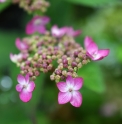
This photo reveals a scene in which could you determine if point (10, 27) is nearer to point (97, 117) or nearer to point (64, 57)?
point (97, 117)

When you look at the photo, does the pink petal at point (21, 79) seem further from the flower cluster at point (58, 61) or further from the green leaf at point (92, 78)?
the green leaf at point (92, 78)

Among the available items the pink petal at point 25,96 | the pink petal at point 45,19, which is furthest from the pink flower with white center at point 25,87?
the pink petal at point 45,19

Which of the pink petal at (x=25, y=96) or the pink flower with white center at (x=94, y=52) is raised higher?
the pink flower with white center at (x=94, y=52)

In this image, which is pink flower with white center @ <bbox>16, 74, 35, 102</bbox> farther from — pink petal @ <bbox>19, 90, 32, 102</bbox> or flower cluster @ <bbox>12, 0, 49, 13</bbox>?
flower cluster @ <bbox>12, 0, 49, 13</bbox>

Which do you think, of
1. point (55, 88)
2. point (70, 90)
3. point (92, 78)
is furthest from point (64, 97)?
point (55, 88)

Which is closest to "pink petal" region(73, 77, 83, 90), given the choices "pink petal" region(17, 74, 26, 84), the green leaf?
"pink petal" region(17, 74, 26, 84)

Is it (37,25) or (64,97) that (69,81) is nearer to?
(64,97)

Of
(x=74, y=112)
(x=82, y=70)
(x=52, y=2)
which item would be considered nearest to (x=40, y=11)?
(x=82, y=70)

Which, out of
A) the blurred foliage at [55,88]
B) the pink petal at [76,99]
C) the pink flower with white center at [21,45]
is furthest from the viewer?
the blurred foliage at [55,88]
